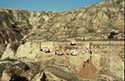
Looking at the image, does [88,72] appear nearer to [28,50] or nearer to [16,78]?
[16,78]

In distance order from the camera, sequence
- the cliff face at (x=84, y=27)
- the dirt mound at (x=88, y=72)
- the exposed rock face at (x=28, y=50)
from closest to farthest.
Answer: the dirt mound at (x=88, y=72), the exposed rock face at (x=28, y=50), the cliff face at (x=84, y=27)

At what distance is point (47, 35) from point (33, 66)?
19.5 m

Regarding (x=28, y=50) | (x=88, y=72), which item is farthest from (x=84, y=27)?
(x=88, y=72)

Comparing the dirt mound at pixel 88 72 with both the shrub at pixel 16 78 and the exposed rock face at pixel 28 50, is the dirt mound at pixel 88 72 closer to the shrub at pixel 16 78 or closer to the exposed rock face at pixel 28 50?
the shrub at pixel 16 78

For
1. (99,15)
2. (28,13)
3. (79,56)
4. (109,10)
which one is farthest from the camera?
(28,13)

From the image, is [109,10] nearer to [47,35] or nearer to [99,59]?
[47,35]

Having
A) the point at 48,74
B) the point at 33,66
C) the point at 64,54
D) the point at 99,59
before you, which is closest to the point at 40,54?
the point at 33,66

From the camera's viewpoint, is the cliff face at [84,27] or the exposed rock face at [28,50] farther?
the cliff face at [84,27]

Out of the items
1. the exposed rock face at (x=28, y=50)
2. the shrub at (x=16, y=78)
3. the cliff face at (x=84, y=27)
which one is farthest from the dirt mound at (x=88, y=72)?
the exposed rock face at (x=28, y=50)

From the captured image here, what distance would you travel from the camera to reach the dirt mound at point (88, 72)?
17391 mm

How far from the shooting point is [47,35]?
42.6 meters

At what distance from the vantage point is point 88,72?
58.3 ft

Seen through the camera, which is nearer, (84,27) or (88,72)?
(88,72)

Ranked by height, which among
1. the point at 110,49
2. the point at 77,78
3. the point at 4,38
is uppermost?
the point at 4,38
